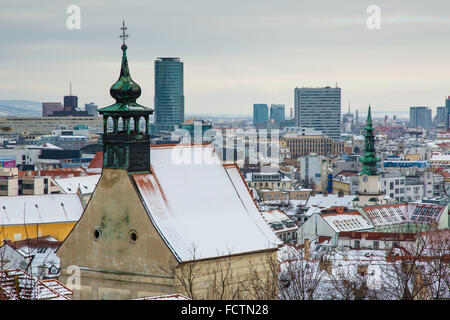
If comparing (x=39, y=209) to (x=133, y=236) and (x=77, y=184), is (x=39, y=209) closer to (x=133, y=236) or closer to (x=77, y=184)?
(x=77, y=184)

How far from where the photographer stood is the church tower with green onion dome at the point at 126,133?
35812 mm

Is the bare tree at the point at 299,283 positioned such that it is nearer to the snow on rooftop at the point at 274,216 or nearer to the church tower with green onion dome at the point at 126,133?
the church tower with green onion dome at the point at 126,133

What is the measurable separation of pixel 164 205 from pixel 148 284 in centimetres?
280

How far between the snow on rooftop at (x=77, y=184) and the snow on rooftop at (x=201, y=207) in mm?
61846

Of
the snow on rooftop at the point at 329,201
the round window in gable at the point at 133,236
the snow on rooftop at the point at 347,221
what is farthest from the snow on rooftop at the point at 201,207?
the snow on rooftop at the point at 329,201

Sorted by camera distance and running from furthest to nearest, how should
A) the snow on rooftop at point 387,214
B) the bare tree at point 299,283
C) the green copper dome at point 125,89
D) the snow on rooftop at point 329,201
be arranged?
the snow on rooftop at point 329,201 < the snow on rooftop at point 387,214 < the green copper dome at point 125,89 < the bare tree at point 299,283

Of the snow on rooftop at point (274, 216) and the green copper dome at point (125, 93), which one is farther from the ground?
the green copper dome at point (125, 93)

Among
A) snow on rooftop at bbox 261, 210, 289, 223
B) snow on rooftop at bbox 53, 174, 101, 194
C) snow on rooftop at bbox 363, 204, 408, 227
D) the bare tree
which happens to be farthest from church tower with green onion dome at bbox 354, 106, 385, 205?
the bare tree

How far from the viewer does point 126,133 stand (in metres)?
36.2

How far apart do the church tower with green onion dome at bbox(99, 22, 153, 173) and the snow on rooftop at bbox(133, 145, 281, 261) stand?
637 millimetres

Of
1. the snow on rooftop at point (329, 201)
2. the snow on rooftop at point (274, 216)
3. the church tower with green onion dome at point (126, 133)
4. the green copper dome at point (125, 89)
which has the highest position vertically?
the green copper dome at point (125, 89)

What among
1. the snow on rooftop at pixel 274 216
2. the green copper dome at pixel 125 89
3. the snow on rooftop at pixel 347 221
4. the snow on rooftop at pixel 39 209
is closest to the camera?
the green copper dome at pixel 125 89

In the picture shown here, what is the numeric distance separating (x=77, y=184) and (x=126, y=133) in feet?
222

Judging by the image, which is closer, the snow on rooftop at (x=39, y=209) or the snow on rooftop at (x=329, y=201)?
the snow on rooftop at (x=39, y=209)
